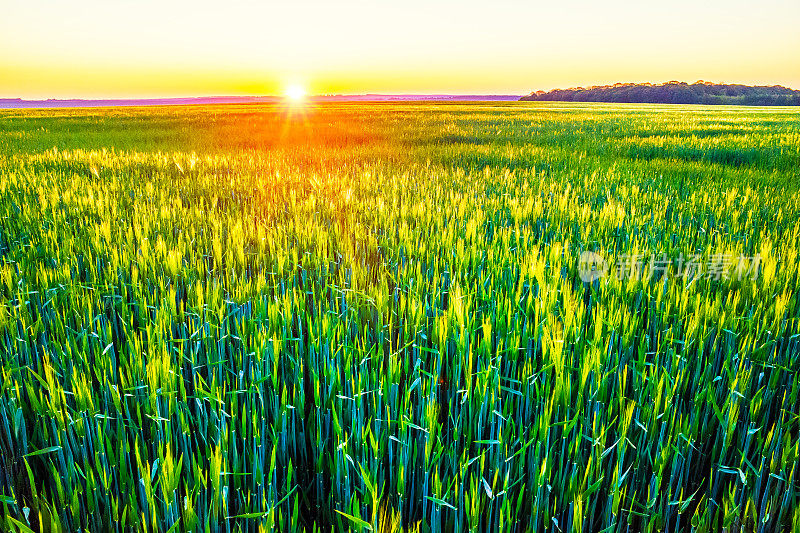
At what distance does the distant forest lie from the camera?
85.6 metres

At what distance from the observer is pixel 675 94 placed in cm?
9069

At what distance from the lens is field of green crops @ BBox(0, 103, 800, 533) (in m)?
1.00

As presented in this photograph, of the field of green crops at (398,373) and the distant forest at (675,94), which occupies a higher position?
the distant forest at (675,94)

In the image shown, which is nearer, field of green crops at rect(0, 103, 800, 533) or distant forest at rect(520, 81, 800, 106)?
field of green crops at rect(0, 103, 800, 533)

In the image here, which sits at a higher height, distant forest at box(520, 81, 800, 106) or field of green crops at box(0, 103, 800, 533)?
distant forest at box(520, 81, 800, 106)

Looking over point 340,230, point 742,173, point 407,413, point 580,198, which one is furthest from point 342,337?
point 742,173

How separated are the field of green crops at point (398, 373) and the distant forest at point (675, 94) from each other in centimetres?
10051

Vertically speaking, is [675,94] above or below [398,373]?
above

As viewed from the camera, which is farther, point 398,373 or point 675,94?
point 675,94

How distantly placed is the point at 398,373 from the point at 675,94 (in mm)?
110442

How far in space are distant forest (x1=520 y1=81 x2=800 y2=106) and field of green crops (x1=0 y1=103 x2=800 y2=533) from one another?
100514mm

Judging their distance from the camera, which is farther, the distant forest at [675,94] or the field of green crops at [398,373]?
the distant forest at [675,94]

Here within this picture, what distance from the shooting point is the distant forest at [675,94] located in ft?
281

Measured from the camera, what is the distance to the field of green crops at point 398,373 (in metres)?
1.00
